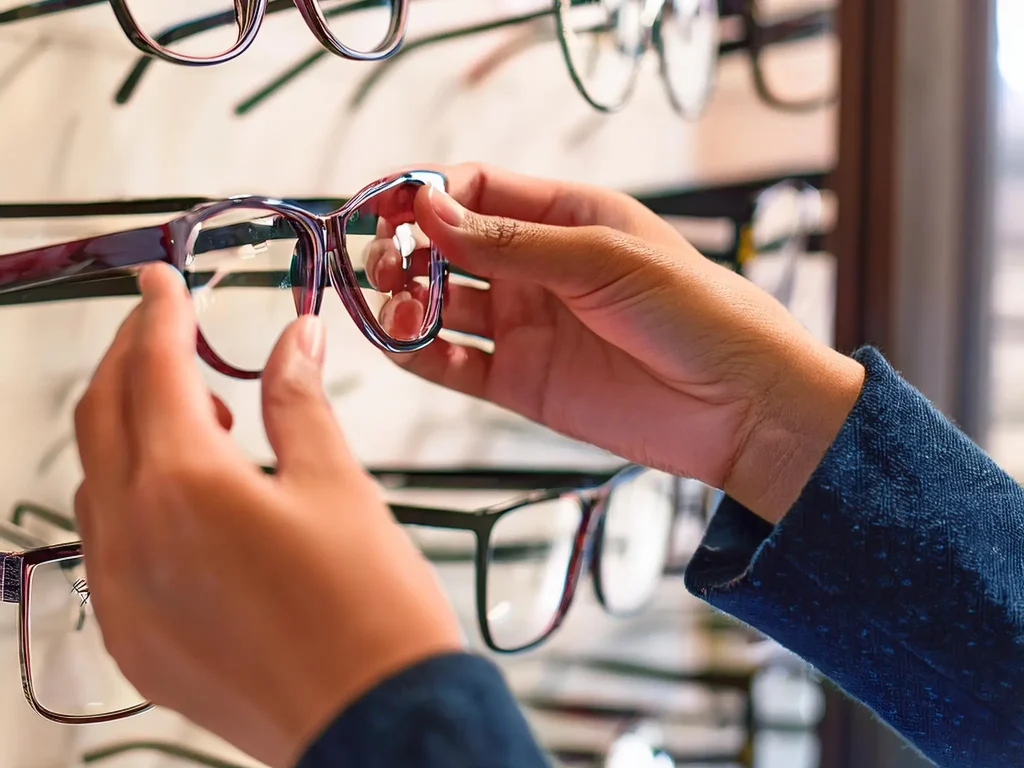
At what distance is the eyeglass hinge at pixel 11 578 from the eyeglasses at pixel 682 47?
222 millimetres

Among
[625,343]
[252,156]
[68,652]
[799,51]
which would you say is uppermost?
[799,51]

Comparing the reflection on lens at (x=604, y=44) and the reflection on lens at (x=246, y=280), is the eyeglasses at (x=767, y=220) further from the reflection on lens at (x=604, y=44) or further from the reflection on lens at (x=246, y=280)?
the reflection on lens at (x=246, y=280)

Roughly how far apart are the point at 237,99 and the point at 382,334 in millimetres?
166

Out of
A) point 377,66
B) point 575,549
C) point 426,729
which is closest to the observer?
point 426,729

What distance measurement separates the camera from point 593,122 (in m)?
0.70

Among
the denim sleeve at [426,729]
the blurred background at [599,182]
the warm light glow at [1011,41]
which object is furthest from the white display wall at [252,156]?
the warm light glow at [1011,41]

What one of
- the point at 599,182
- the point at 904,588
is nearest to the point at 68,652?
the point at 904,588

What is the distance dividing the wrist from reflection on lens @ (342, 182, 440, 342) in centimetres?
19

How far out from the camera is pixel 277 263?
401mm

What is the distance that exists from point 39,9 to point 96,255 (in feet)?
0.48

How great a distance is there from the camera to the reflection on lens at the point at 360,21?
1.58 ft

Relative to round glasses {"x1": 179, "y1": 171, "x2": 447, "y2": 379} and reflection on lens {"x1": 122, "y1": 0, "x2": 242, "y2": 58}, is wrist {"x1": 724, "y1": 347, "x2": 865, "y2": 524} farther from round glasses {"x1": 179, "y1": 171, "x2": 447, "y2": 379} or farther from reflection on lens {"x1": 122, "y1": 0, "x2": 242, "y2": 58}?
reflection on lens {"x1": 122, "y1": 0, "x2": 242, "y2": 58}

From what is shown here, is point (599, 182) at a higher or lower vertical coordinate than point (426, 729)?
higher

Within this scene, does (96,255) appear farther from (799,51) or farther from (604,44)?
(799,51)
